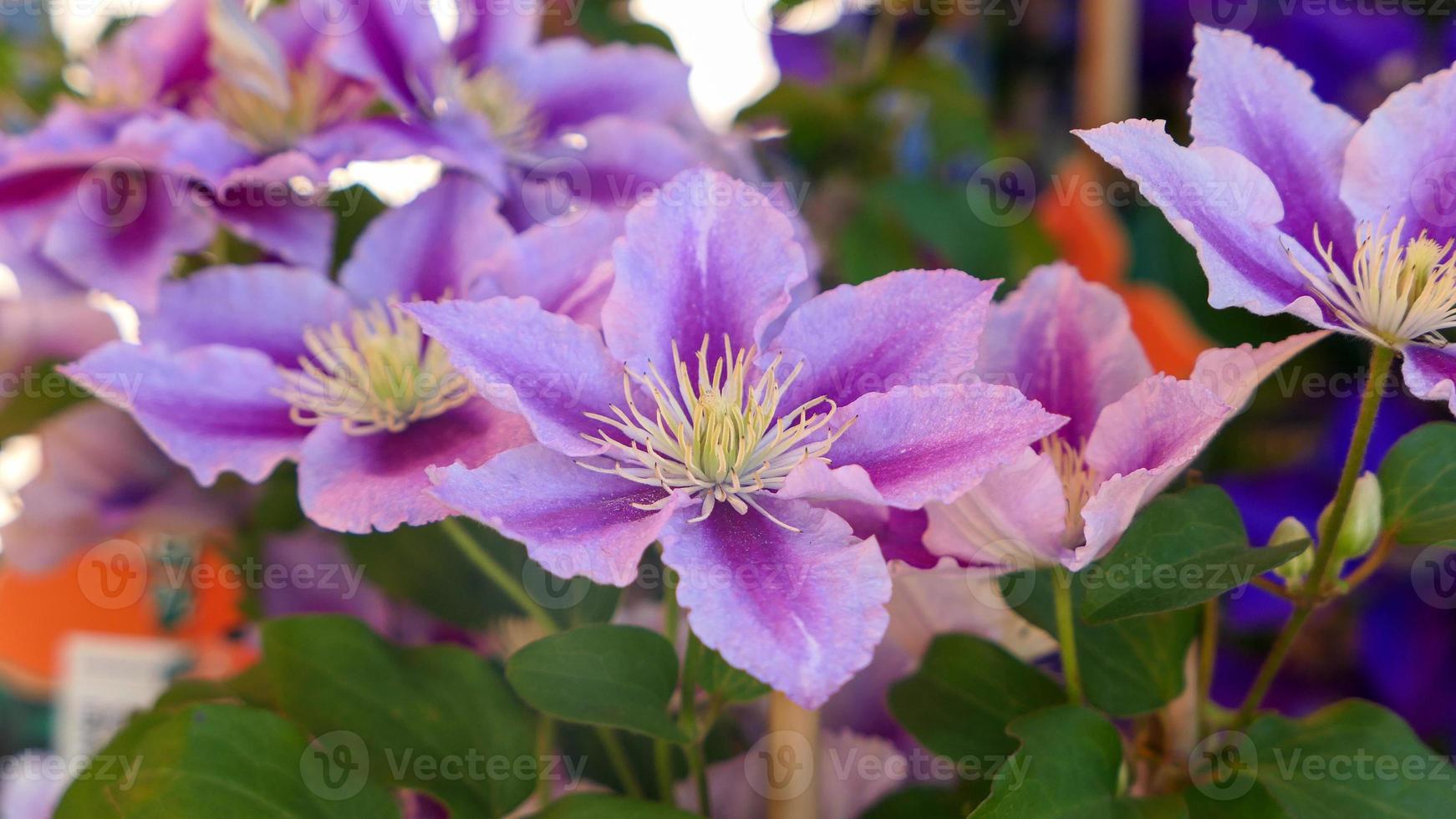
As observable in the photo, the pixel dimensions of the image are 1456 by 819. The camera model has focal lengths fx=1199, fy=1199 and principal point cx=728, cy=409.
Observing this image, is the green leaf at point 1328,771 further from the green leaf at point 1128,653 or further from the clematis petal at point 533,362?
the clematis petal at point 533,362

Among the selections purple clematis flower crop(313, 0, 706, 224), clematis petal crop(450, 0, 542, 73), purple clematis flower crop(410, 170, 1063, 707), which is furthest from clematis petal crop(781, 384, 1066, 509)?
clematis petal crop(450, 0, 542, 73)

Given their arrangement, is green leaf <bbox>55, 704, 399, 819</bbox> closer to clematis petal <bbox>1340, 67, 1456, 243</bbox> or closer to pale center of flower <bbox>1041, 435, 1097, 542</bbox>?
pale center of flower <bbox>1041, 435, 1097, 542</bbox>

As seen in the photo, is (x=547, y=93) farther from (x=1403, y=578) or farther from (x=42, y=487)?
(x=1403, y=578)

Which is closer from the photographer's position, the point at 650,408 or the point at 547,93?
the point at 650,408

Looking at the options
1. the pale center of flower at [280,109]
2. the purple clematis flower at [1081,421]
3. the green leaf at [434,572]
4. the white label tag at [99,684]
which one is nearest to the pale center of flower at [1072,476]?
the purple clematis flower at [1081,421]

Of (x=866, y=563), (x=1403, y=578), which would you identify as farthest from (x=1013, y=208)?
(x=866, y=563)

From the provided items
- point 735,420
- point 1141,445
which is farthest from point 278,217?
point 1141,445
